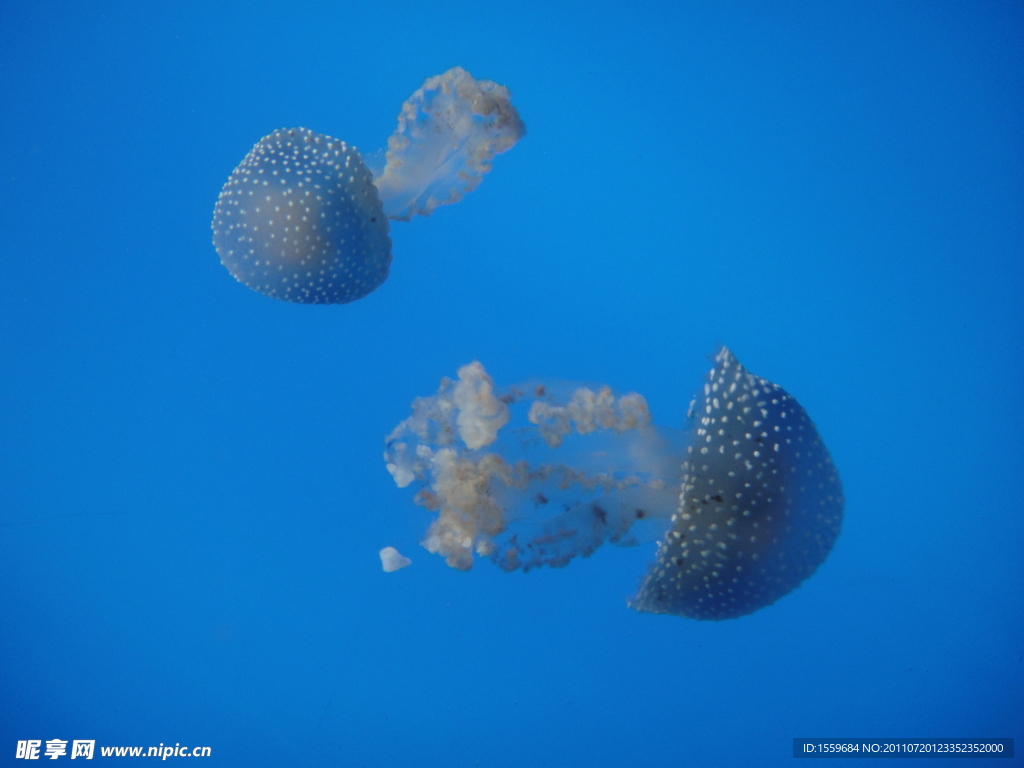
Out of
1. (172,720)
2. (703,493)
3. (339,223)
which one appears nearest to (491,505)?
(703,493)

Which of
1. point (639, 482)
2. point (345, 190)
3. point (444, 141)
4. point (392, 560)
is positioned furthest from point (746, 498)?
point (444, 141)

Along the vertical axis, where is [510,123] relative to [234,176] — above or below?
above

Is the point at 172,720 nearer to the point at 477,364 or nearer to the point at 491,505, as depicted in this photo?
the point at 491,505

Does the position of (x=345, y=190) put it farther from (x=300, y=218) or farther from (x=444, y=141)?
(x=444, y=141)

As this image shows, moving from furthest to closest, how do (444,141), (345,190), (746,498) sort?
(444,141) < (345,190) < (746,498)

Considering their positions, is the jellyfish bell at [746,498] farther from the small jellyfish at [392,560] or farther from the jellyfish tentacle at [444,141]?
the jellyfish tentacle at [444,141]

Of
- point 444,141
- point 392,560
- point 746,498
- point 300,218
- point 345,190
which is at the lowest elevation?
point 746,498

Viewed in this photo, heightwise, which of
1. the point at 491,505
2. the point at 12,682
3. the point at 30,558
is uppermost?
the point at 30,558

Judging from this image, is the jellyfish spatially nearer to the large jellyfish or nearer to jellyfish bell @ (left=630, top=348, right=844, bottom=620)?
the large jellyfish
